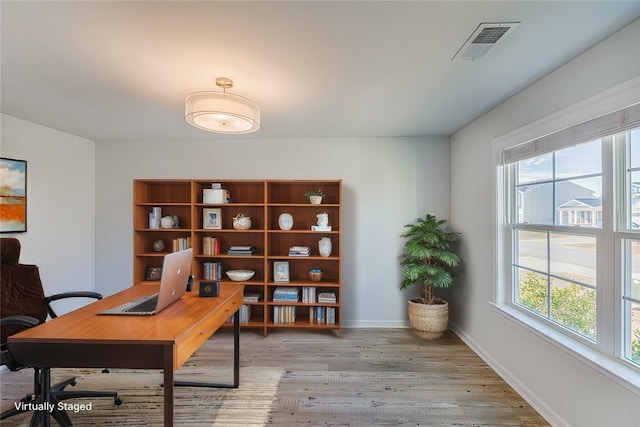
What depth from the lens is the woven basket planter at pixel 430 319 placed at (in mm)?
3172

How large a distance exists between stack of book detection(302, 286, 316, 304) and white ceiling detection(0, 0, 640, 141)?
1996 mm

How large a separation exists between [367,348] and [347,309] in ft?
2.09

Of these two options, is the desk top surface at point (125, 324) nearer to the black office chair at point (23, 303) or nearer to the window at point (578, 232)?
the black office chair at point (23, 303)

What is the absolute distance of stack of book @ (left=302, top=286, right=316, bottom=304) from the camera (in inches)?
136

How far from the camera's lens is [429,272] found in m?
3.11

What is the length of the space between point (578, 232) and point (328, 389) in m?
2.12

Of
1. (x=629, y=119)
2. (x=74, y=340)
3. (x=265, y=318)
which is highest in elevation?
(x=629, y=119)

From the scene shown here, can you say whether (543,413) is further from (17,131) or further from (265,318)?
(17,131)

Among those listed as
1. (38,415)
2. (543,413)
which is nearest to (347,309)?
(543,413)

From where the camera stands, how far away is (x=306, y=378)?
2516mm

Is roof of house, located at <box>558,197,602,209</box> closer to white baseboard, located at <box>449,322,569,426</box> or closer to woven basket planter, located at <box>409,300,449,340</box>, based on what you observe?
white baseboard, located at <box>449,322,569,426</box>

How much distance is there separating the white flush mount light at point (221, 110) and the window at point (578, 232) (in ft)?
6.81

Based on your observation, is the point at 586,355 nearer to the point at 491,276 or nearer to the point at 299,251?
the point at 491,276

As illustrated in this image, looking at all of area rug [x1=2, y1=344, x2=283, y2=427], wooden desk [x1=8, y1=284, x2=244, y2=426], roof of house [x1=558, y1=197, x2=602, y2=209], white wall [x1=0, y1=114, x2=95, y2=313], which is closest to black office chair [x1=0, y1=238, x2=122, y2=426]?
area rug [x1=2, y1=344, x2=283, y2=427]
